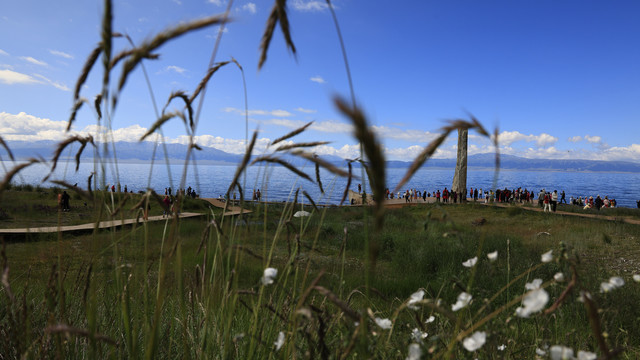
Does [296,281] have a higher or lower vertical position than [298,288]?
higher

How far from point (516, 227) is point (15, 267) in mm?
15877

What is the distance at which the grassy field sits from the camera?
4.70ft

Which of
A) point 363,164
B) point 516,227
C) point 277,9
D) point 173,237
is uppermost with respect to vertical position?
point 277,9

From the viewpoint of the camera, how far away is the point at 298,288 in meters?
3.11

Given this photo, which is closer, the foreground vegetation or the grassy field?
the foreground vegetation

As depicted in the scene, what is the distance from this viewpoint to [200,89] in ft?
4.86

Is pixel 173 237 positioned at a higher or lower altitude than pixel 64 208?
higher

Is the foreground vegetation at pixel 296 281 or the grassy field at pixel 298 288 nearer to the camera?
the foreground vegetation at pixel 296 281

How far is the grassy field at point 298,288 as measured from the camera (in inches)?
56.4

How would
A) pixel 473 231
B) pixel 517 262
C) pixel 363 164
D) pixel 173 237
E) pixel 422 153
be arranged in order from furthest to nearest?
pixel 473 231 < pixel 517 262 < pixel 173 237 < pixel 363 164 < pixel 422 153

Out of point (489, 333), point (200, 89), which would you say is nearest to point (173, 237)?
point (200, 89)

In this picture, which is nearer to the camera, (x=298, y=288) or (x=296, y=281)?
(x=296, y=281)

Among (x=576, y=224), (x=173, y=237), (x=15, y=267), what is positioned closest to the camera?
(x=173, y=237)

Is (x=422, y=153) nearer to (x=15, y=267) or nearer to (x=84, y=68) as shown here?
(x=84, y=68)
